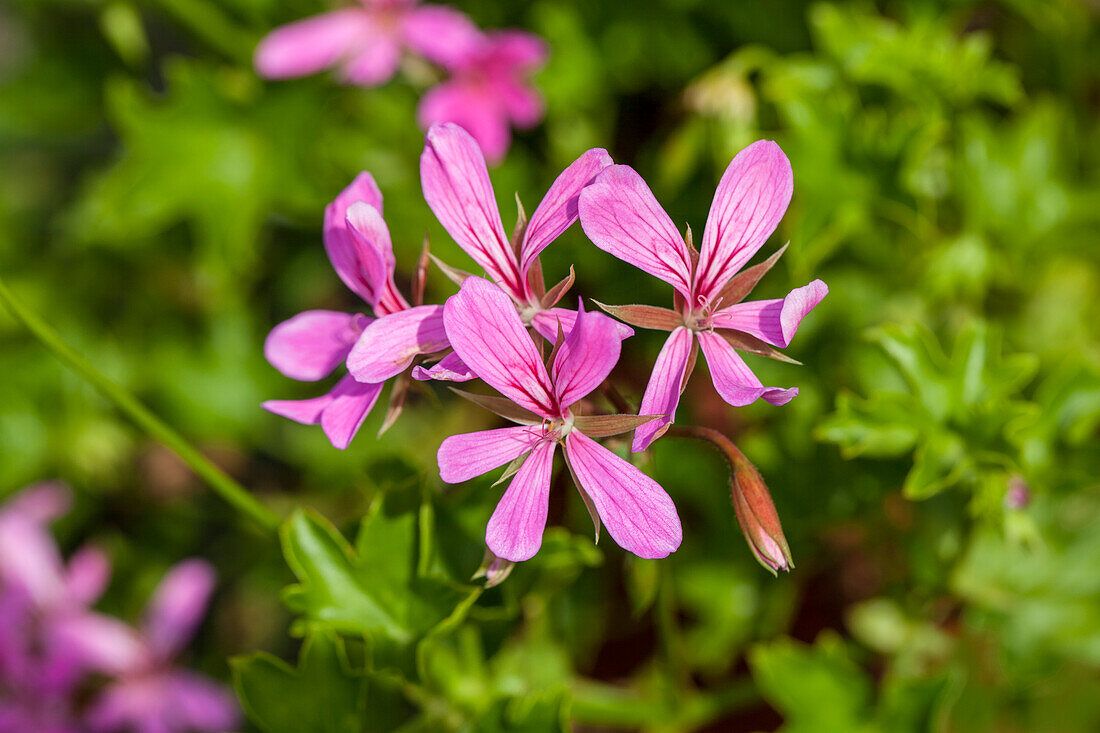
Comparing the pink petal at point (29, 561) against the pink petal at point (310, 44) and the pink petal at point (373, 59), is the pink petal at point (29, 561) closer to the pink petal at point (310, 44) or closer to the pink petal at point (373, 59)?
the pink petal at point (310, 44)

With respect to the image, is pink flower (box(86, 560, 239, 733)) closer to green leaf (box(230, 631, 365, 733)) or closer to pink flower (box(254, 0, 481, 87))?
green leaf (box(230, 631, 365, 733))

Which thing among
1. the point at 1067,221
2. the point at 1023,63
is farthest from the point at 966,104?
the point at 1023,63

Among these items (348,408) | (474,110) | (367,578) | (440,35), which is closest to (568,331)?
(348,408)

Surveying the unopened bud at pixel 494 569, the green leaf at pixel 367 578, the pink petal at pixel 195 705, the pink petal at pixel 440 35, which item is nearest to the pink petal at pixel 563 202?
the unopened bud at pixel 494 569

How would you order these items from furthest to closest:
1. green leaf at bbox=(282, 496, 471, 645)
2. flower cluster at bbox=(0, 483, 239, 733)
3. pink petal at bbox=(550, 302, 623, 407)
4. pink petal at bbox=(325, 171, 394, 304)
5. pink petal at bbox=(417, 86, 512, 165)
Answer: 1. pink petal at bbox=(417, 86, 512, 165)
2. flower cluster at bbox=(0, 483, 239, 733)
3. green leaf at bbox=(282, 496, 471, 645)
4. pink petal at bbox=(325, 171, 394, 304)
5. pink petal at bbox=(550, 302, 623, 407)

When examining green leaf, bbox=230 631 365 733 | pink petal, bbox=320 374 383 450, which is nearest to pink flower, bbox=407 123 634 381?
pink petal, bbox=320 374 383 450

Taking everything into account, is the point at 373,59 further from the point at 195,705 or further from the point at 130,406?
the point at 195,705

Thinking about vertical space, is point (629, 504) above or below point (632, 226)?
below
